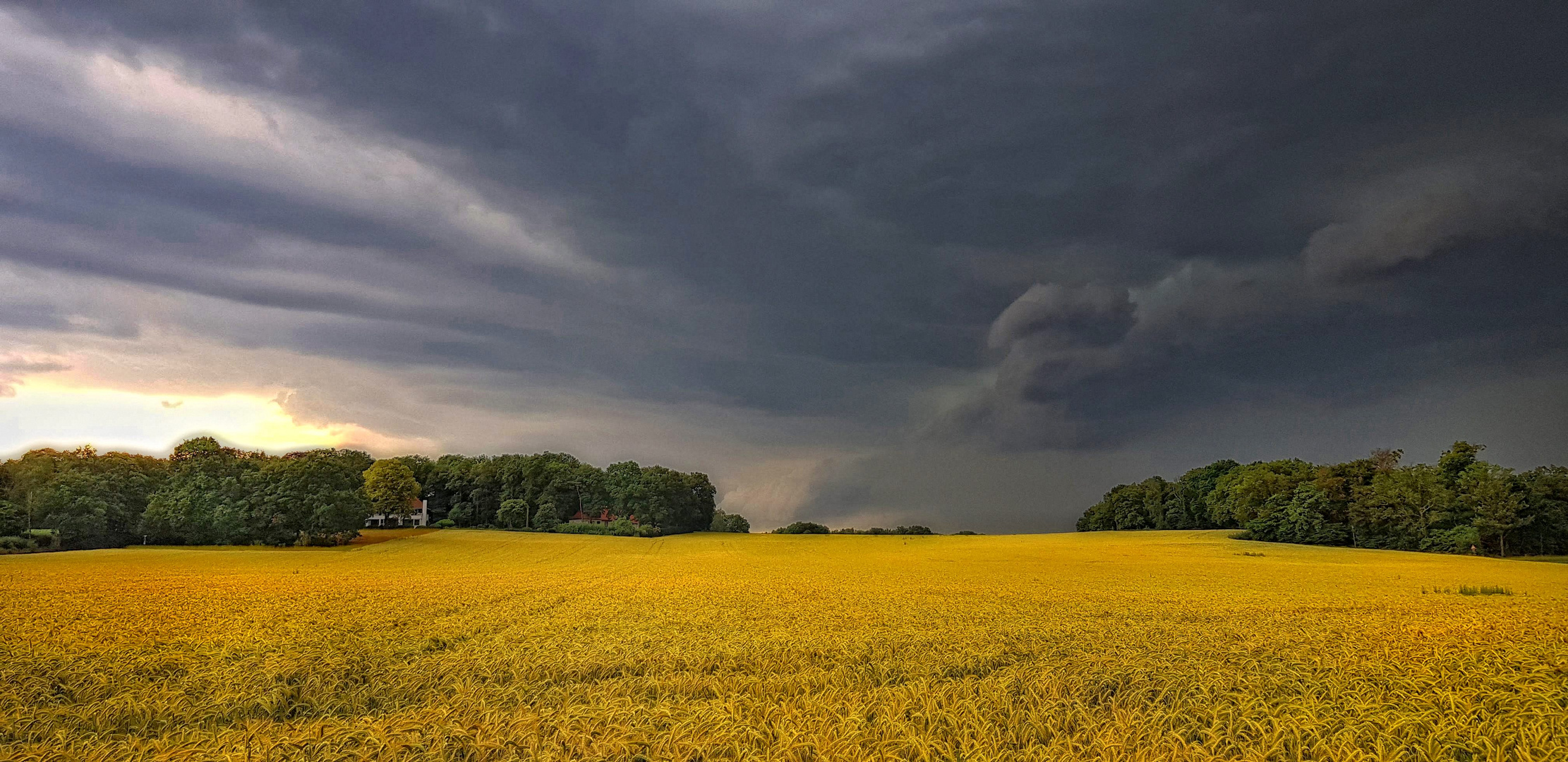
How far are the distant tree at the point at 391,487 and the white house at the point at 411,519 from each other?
14.1ft

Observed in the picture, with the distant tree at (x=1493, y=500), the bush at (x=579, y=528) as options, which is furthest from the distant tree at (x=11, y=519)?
the distant tree at (x=1493, y=500)

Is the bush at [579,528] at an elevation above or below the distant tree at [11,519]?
below

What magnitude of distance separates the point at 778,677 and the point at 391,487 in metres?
110

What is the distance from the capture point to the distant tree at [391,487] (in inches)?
3979

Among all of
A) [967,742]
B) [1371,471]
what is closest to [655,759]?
[967,742]

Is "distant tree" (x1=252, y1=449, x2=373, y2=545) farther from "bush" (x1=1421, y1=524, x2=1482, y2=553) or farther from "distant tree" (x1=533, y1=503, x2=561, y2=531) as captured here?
"bush" (x1=1421, y1=524, x2=1482, y2=553)

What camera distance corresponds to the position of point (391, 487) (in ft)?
334

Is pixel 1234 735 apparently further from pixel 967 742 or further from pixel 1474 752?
pixel 967 742

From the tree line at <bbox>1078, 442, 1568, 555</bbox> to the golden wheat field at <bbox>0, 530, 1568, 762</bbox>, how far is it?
247ft

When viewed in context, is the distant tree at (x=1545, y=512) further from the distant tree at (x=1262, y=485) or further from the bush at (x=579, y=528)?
the bush at (x=579, y=528)

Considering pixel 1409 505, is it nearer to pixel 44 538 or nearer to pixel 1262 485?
pixel 1262 485

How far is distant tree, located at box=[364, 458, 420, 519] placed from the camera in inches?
3979

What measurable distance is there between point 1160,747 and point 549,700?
4.44 m

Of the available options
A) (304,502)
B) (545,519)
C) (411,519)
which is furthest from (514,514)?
(304,502)
